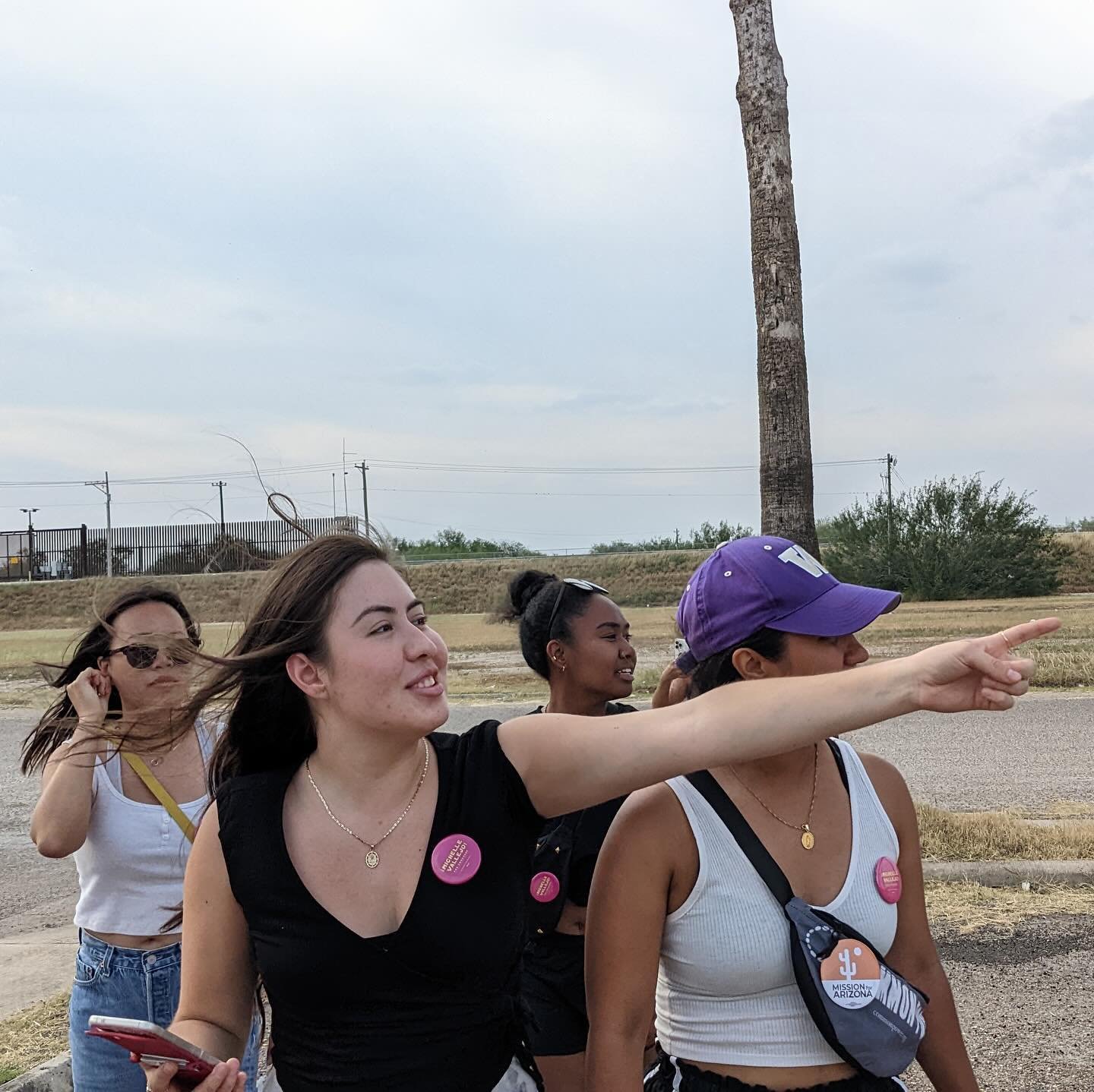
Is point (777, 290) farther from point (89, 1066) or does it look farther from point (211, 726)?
point (89, 1066)

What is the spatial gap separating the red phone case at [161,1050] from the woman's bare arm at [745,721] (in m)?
0.71

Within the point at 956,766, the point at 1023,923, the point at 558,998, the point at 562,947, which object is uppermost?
the point at 562,947

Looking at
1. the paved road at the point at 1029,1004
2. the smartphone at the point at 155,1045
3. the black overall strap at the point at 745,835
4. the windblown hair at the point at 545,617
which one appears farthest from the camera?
the paved road at the point at 1029,1004

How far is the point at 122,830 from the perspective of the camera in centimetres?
334

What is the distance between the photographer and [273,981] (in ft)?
6.91

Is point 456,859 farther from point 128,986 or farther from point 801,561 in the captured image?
point 128,986

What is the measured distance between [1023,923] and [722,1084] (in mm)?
4142

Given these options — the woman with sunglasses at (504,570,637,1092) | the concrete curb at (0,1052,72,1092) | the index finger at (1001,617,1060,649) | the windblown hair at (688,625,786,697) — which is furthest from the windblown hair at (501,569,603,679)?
the concrete curb at (0,1052,72,1092)

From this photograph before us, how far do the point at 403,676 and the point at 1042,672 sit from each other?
1475 cm

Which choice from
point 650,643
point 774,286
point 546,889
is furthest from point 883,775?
point 650,643

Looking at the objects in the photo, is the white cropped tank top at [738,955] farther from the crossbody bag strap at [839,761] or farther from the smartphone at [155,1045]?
the smartphone at [155,1045]

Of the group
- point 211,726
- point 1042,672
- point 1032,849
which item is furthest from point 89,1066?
point 1042,672

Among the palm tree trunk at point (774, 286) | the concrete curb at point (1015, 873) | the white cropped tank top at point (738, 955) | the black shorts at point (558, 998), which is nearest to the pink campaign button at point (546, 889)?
the black shorts at point (558, 998)

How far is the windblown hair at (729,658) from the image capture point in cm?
249
